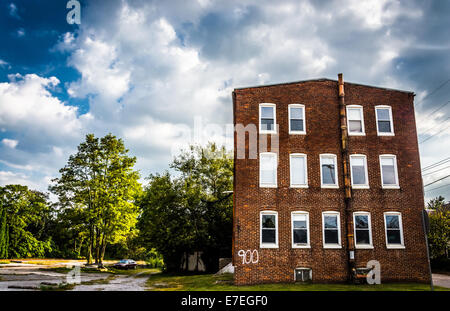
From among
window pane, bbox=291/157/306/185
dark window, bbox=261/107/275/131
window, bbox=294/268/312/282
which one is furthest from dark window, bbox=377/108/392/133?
window, bbox=294/268/312/282

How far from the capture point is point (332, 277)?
674 inches

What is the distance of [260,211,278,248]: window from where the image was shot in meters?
17.4

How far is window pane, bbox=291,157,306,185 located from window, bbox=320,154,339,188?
107 cm

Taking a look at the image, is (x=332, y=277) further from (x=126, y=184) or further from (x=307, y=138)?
(x=126, y=184)

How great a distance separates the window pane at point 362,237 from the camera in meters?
17.8

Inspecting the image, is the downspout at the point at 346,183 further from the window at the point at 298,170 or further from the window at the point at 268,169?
the window at the point at 268,169

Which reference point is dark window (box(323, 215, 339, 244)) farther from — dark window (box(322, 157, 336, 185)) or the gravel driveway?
the gravel driveway

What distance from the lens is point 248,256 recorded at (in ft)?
56.0

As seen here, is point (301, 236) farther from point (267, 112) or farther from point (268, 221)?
point (267, 112)

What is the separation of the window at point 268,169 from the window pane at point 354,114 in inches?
205

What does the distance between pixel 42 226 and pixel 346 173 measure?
52.3m

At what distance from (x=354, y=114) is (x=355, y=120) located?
1.23ft

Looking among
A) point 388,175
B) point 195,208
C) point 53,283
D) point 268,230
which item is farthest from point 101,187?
point 388,175
